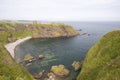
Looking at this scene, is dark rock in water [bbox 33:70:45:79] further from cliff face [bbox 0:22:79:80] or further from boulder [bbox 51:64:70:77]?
cliff face [bbox 0:22:79:80]

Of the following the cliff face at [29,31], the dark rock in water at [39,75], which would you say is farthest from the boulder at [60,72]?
the cliff face at [29,31]

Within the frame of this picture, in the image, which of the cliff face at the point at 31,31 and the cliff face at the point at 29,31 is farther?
the cliff face at the point at 31,31

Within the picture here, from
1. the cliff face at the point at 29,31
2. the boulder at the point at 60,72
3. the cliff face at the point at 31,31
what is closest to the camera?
the boulder at the point at 60,72

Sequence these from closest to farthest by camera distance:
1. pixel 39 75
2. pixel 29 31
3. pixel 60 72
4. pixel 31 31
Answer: pixel 39 75
pixel 60 72
pixel 29 31
pixel 31 31

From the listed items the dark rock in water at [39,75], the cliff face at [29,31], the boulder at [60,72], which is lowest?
the dark rock in water at [39,75]

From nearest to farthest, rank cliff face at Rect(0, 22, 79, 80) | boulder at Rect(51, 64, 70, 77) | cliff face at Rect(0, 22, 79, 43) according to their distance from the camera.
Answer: boulder at Rect(51, 64, 70, 77) < cliff face at Rect(0, 22, 79, 80) < cliff face at Rect(0, 22, 79, 43)

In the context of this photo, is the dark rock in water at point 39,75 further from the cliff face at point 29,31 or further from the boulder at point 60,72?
the cliff face at point 29,31

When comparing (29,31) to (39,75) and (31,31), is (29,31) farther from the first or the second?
(39,75)

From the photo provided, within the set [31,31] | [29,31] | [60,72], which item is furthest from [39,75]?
[31,31]

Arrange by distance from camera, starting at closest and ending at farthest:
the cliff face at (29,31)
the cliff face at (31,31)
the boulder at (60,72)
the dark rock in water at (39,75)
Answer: the dark rock in water at (39,75) < the boulder at (60,72) < the cliff face at (29,31) < the cliff face at (31,31)

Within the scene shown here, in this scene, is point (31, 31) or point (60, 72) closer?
point (60, 72)

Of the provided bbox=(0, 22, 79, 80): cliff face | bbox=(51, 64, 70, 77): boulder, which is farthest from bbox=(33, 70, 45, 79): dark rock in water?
bbox=(0, 22, 79, 80): cliff face
